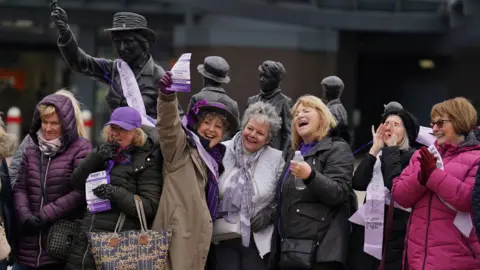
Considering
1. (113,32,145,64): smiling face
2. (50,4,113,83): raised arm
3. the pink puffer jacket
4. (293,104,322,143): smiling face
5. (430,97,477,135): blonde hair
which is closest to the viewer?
the pink puffer jacket

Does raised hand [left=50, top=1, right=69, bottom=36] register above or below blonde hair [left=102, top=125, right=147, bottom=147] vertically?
above

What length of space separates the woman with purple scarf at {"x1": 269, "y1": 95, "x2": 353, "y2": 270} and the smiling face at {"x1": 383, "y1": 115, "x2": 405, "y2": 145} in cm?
32

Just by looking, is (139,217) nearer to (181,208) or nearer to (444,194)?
(181,208)

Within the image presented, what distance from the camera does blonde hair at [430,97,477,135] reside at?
491 cm

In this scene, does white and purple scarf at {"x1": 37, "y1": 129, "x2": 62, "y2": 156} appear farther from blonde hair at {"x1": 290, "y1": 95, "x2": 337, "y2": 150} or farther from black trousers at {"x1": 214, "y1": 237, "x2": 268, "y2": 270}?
blonde hair at {"x1": 290, "y1": 95, "x2": 337, "y2": 150}

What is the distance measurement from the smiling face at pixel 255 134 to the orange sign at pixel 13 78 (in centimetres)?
1643

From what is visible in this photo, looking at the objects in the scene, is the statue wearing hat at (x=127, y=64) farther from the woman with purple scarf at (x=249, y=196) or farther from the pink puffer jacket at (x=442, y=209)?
the pink puffer jacket at (x=442, y=209)

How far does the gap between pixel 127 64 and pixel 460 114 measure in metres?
2.50

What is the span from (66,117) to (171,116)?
888 millimetres

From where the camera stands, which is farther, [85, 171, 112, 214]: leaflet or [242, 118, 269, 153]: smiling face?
[242, 118, 269, 153]: smiling face

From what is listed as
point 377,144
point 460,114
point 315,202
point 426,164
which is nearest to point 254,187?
point 315,202

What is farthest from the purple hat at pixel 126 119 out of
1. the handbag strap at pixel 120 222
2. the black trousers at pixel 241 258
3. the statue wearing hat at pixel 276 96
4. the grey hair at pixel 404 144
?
the statue wearing hat at pixel 276 96

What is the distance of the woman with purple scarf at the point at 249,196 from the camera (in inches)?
210

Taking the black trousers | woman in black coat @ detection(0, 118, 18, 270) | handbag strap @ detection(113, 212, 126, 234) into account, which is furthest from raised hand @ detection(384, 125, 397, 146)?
woman in black coat @ detection(0, 118, 18, 270)
